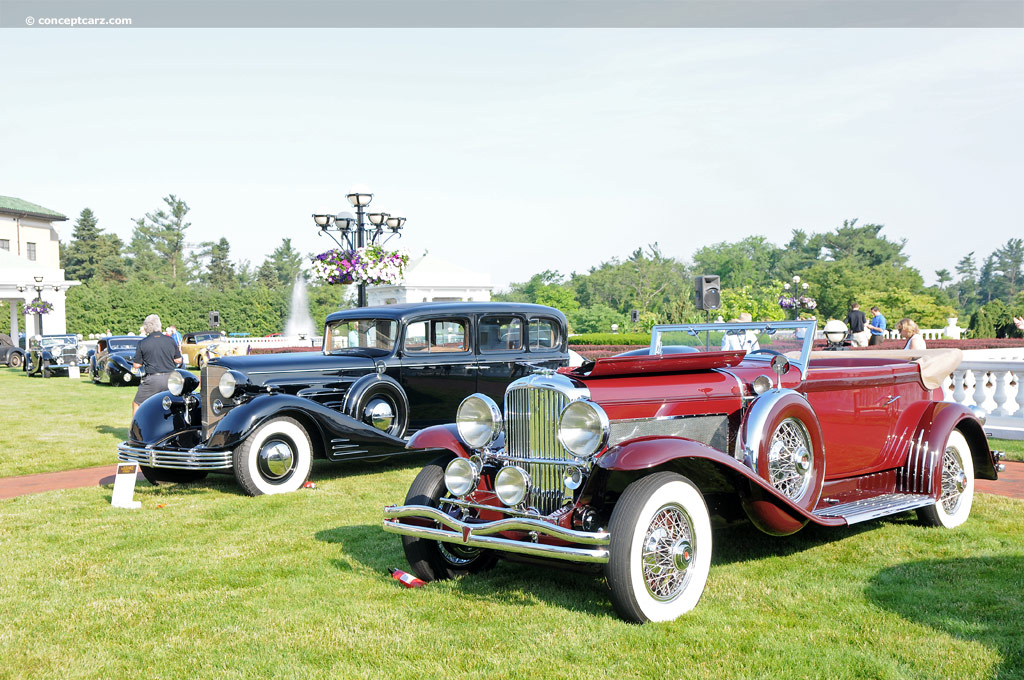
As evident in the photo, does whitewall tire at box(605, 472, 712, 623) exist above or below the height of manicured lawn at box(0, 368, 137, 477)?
above

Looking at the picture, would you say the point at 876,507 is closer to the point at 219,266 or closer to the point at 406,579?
the point at 406,579

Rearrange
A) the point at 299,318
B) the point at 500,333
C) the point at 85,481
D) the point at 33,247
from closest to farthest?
the point at 85,481 → the point at 500,333 → the point at 299,318 → the point at 33,247

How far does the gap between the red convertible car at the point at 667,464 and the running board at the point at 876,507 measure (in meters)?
0.02

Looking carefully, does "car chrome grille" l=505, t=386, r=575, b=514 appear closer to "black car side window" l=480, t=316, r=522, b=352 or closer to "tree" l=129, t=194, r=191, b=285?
"black car side window" l=480, t=316, r=522, b=352

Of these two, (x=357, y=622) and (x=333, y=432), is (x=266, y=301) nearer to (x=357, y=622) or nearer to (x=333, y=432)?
(x=333, y=432)

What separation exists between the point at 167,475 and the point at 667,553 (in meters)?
5.88

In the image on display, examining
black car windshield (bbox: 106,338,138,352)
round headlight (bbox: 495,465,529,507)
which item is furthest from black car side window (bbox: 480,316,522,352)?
black car windshield (bbox: 106,338,138,352)

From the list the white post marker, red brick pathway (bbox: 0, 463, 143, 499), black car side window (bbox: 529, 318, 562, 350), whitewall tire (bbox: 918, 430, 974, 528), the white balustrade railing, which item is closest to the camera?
whitewall tire (bbox: 918, 430, 974, 528)

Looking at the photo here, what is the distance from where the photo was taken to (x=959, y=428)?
6.02 m

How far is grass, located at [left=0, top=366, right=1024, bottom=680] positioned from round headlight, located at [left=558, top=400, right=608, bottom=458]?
2.69ft

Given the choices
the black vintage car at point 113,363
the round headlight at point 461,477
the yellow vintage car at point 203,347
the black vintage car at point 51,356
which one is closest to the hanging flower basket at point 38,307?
the black vintage car at point 51,356

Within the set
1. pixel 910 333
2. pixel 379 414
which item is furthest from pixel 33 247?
pixel 910 333

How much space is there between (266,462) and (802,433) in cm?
480

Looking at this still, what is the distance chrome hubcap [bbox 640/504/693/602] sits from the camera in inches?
157
